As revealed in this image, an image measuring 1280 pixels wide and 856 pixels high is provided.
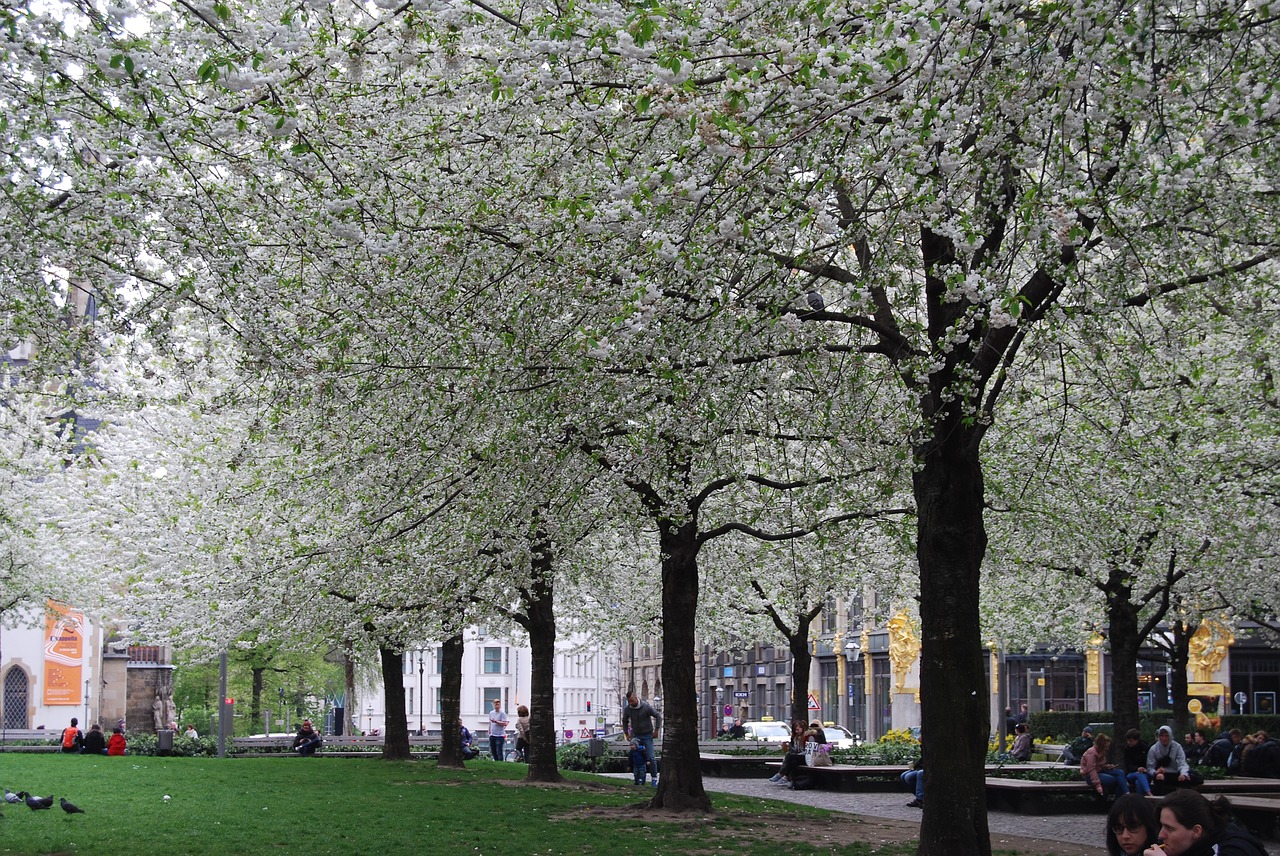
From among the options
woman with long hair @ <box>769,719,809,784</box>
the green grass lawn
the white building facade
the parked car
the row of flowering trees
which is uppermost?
the row of flowering trees

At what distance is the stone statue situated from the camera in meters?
52.8

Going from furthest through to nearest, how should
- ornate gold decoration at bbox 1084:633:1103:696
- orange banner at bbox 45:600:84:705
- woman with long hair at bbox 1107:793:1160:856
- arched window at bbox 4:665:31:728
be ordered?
arched window at bbox 4:665:31:728
orange banner at bbox 45:600:84:705
ornate gold decoration at bbox 1084:633:1103:696
woman with long hair at bbox 1107:793:1160:856

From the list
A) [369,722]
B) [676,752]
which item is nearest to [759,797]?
[676,752]

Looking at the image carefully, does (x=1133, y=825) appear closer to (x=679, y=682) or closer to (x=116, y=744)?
(x=679, y=682)

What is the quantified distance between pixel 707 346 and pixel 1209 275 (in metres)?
3.81

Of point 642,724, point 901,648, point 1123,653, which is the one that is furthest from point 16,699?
point 1123,653

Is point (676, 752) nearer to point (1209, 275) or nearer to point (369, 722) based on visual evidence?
point (1209, 275)

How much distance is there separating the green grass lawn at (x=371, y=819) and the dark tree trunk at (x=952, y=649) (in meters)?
2.96

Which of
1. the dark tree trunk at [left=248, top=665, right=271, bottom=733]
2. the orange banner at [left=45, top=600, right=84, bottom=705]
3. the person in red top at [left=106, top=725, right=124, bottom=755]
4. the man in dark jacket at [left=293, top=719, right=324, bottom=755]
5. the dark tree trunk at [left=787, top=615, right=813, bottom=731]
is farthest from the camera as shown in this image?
the orange banner at [left=45, top=600, right=84, bottom=705]

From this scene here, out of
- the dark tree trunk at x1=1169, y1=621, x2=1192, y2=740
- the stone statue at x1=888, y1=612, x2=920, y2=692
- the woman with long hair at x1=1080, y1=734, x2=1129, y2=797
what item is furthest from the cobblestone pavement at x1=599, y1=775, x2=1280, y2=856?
the stone statue at x1=888, y1=612, x2=920, y2=692

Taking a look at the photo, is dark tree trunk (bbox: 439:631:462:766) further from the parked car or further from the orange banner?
the orange banner

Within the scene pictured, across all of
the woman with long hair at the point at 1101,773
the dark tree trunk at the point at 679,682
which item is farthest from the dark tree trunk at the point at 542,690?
the woman with long hair at the point at 1101,773

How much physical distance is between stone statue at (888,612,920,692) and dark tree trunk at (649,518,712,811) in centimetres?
3565

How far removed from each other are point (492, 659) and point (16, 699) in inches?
1772
